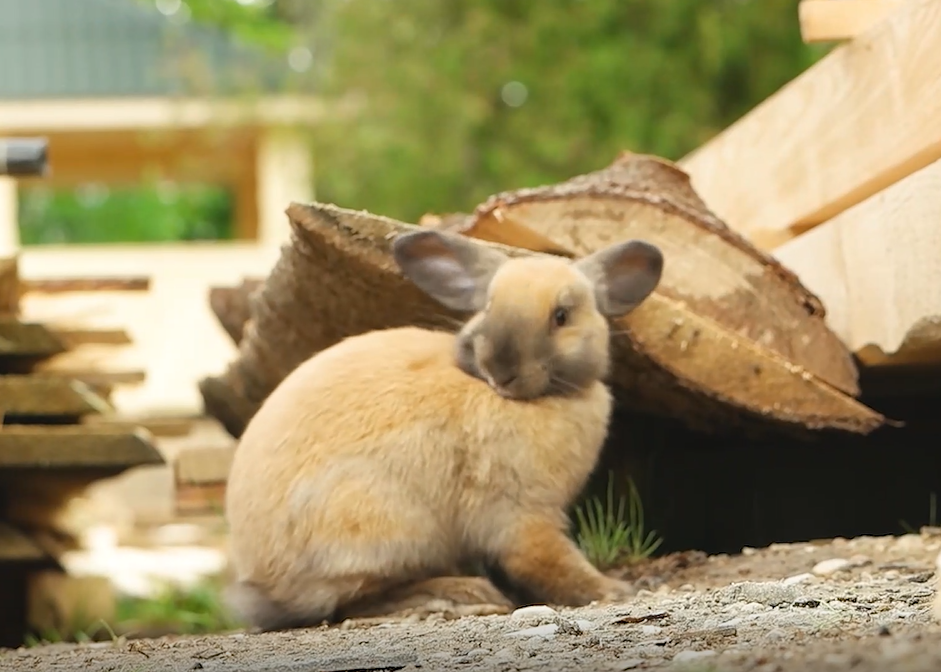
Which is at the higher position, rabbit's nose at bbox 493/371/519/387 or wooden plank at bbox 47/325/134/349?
wooden plank at bbox 47/325/134/349

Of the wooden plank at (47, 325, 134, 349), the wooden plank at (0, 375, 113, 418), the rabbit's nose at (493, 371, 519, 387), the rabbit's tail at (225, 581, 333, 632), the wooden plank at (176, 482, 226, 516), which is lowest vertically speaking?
the wooden plank at (176, 482, 226, 516)

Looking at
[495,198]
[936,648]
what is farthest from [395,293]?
[936,648]

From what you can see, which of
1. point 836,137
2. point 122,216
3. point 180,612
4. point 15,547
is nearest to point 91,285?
point 180,612

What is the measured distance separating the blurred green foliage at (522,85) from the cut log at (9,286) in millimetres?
5973

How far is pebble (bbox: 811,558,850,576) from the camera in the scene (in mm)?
3369

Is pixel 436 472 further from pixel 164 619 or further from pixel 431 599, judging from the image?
pixel 164 619

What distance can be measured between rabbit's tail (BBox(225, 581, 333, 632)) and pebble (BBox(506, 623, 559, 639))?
89 centimetres

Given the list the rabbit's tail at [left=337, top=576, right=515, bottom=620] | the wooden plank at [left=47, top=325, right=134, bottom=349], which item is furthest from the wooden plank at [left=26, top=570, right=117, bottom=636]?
the rabbit's tail at [left=337, top=576, right=515, bottom=620]

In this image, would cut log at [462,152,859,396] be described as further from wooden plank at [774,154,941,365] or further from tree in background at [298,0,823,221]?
tree in background at [298,0,823,221]

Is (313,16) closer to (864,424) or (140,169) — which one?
(140,169)

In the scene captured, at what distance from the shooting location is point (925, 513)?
16.0 ft

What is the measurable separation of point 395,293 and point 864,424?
4.65 feet

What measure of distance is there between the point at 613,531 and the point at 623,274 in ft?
3.38

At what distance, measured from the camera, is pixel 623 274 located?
3.66m
